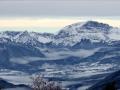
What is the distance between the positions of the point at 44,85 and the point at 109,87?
69116mm

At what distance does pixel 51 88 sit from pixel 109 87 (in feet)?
227

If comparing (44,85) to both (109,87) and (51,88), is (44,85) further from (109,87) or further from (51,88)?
(109,87)

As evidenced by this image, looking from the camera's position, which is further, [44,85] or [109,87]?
[44,85]

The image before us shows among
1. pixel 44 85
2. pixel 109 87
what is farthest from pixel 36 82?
pixel 109 87

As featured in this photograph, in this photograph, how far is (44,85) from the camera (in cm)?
16500

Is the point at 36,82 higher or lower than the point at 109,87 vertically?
lower

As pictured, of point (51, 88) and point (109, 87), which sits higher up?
point (109, 87)

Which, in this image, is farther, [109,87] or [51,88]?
[51,88]

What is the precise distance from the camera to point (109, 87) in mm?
97375

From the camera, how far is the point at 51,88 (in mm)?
165500

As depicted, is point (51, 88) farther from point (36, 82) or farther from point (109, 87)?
point (109, 87)

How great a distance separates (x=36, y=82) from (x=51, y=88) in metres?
8.31

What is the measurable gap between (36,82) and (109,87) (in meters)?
76.6

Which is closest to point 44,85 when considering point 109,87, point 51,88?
point 51,88
